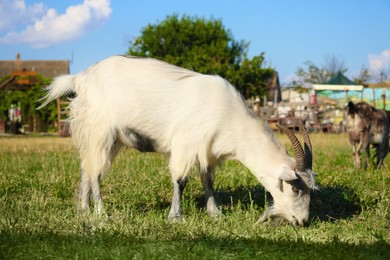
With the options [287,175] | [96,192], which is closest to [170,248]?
[287,175]

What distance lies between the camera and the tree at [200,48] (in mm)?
50469

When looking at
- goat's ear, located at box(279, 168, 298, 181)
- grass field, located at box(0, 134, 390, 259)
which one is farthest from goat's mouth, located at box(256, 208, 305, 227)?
goat's ear, located at box(279, 168, 298, 181)

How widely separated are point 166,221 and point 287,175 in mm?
1498

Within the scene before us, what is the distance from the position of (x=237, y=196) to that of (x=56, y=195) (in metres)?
2.61

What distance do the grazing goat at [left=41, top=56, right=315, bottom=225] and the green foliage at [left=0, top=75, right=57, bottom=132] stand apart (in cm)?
3205

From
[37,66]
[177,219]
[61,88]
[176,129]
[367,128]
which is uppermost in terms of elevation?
[37,66]

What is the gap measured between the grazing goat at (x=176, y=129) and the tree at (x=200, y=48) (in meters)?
42.1

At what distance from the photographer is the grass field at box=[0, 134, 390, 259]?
187 inches

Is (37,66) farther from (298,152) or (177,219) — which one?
(298,152)

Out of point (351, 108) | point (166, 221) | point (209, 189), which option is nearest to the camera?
point (166, 221)

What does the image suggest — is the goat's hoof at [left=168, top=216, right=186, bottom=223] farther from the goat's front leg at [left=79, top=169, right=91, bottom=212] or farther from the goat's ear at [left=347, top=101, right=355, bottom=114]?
the goat's ear at [left=347, top=101, right=355, bottom=114]

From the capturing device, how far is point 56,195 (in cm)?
832

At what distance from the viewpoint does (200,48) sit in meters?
52.0

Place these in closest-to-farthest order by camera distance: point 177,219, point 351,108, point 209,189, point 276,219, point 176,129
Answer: point 177,219 < point 276,219 < point 176,129 < point 209,189 < point 351,108
